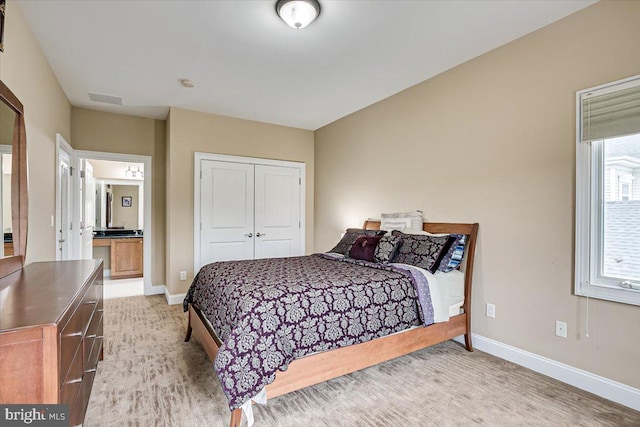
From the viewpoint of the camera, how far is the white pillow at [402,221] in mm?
3395

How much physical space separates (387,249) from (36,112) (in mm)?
3223

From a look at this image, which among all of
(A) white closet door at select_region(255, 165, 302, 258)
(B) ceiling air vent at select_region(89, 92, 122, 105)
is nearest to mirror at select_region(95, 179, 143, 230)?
(B) ceiling air vent at select_region(89, 92, 122, 105)

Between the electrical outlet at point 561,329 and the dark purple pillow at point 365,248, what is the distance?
4.96 ft

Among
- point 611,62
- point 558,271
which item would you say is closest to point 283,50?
point 611,62

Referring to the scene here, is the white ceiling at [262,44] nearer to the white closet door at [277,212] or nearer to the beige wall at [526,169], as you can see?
the beige wall at [526,169]

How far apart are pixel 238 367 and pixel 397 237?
1.94 meters

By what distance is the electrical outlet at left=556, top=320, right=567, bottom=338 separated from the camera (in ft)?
7.65

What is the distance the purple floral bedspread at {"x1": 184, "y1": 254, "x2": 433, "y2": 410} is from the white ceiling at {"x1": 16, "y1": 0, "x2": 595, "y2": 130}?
190cm

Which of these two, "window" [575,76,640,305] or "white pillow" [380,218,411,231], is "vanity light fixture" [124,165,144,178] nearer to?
"white pillow" [380,218,411,231]

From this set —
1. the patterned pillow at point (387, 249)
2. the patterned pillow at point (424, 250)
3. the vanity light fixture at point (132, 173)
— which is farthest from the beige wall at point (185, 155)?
the vanity light fixture at point (132, 173)

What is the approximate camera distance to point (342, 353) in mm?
2145

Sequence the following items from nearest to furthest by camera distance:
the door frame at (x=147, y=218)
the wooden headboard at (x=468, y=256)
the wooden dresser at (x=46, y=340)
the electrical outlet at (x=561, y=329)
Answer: the wooden dresser at (x=46, y=340)
the electrical outlet at (x=561, y=329)
the wooden headboard at (x=468, y=256)
the door frame at (x=147, y=218)

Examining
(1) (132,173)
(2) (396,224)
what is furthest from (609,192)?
(1) (132,173)

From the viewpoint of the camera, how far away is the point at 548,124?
7.98ft
